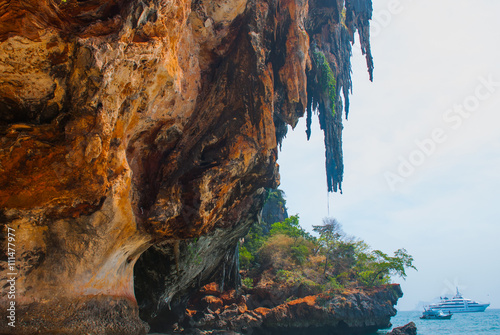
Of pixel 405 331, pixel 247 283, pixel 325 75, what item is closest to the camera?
pixel 325 75

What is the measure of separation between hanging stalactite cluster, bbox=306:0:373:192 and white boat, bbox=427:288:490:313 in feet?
165

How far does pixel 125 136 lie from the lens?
653 cm

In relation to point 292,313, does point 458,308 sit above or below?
below

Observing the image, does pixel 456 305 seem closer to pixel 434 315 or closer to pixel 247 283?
pixel 434 315

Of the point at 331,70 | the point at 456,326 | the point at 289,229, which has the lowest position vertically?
the point at 456,326

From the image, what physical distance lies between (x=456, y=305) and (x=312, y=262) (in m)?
48.5

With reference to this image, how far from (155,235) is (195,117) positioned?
3388 millimetres

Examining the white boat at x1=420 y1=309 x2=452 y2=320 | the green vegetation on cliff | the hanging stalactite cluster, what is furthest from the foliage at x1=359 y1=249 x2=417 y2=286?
the white boat at x1=420 y1=309 x2=452 y2=320

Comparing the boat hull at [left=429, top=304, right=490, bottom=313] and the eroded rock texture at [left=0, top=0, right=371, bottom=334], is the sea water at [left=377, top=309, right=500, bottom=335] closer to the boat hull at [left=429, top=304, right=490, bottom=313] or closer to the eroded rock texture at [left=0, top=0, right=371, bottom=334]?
the boat hull at [left=429, top=304, right=490, bottom=313]

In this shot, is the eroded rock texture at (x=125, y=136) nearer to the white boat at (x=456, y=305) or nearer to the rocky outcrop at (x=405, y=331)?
→ the rocky outcrop at (x=405, y=331)

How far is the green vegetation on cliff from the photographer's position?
21.7 meters

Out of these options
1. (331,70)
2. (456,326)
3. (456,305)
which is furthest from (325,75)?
(456,305)

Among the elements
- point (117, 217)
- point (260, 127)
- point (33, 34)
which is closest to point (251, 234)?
point (260, 127)

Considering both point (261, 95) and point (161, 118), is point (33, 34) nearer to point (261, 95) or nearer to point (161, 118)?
point (161, 118)
